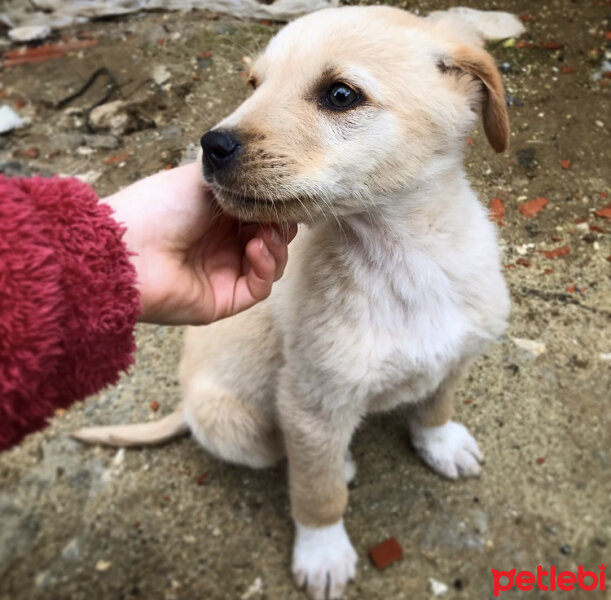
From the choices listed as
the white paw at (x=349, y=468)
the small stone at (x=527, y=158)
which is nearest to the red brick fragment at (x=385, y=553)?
the white paw at (x=349, y=468)

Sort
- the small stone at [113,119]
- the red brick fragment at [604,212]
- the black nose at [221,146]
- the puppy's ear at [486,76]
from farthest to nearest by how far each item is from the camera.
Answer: the small stone at [113,119] → the red brick fragment at [604,212] → the puppy's ear at [486,76] → the black nose at [221,146]

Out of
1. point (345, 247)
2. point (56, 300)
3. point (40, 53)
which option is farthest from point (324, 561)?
point (40, 53)

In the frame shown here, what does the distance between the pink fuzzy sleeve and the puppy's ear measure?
1.06 m

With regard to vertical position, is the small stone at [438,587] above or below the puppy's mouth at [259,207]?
below

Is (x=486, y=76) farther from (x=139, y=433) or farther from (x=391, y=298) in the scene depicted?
(x=139, y=433)

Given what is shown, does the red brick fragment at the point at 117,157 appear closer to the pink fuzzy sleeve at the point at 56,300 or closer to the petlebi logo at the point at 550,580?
the pink fuzzy sleeve at the point at 56,300

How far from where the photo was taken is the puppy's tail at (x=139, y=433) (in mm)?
2537

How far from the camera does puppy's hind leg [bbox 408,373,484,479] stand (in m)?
2.38

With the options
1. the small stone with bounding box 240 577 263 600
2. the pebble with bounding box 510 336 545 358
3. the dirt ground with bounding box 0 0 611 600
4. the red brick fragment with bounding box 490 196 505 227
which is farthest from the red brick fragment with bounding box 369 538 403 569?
the red brick fragment with bounding box 490 196 505 227

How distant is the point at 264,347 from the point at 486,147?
220 cm

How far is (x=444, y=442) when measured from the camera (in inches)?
95.5

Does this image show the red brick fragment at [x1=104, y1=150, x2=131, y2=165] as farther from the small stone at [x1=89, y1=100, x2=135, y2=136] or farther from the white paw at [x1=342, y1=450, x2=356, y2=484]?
the white paw at [x1=342, y1=450, x2=356, y2=484]

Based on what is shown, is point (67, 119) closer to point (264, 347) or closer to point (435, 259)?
point (264, 347)

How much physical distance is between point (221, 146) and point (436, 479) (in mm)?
1731
